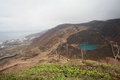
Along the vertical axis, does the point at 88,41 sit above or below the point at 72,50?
above

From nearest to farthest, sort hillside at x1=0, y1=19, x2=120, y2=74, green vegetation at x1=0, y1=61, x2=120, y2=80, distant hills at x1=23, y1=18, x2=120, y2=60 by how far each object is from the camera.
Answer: green vegetation at x1=0, y1=61, x2=120, y2=80 < hillside at x1=0, y1=19, x2=120, y2=74 < distant hills at x1=23, y1=18, x2=120, y2=60

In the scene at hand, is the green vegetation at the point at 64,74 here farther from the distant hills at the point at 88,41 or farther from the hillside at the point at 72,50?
the distant hills at the point at 88,41

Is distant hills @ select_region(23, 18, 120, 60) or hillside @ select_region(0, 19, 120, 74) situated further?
distant hills @ select_region(23, 18, 120, 60)

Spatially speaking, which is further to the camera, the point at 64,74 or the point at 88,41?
the point at 88,41

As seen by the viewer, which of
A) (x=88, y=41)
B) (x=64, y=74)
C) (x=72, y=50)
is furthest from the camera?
(x=88, y=41)

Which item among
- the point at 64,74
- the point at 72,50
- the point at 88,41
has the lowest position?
the point at 72,50

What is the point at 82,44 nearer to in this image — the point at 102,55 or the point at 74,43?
the point at 74,43

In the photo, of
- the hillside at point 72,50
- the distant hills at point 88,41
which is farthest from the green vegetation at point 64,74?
the distant hills at point 88,41

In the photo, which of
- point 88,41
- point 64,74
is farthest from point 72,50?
point 64,74

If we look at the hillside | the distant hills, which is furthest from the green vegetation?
the distant hills

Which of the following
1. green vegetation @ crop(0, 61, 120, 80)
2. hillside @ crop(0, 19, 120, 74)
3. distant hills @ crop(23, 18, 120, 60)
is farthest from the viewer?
distant hills @ crop(23, 18, 120, 60)

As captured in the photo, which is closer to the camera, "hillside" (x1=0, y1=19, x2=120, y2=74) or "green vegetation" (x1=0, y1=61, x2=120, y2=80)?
"green vegetation" (x1=0, y1=61, x2=120, y2=80)

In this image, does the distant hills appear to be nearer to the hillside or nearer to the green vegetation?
the hillside

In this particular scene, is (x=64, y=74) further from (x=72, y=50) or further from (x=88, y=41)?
(x=88, y=41)
